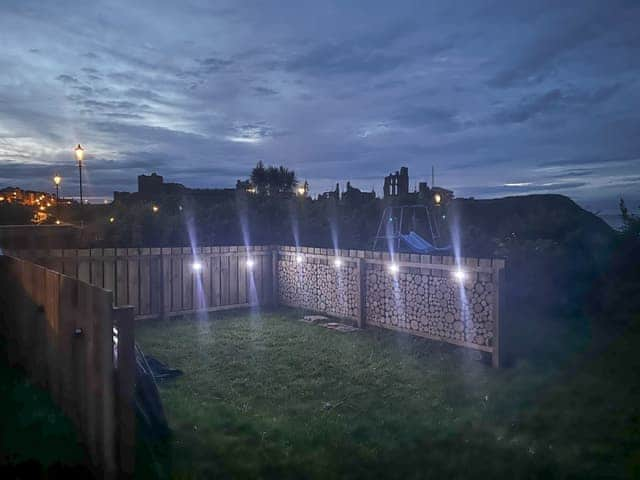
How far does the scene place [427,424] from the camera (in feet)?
16.4

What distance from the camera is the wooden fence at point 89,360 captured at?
321cm

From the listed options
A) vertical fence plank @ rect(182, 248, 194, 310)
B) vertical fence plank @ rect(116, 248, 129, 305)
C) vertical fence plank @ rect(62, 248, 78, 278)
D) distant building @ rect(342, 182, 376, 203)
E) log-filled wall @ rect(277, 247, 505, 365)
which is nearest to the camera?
log-filled wall @ rect(277, 247, 505, 365)

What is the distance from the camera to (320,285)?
10.8 m

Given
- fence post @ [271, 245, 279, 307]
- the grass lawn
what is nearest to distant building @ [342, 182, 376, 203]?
fence post @ [271, 245, 279, 307]

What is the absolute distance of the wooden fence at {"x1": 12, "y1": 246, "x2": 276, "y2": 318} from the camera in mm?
9602

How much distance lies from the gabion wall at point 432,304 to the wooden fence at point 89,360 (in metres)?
5.43

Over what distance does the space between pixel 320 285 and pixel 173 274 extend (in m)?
3.12

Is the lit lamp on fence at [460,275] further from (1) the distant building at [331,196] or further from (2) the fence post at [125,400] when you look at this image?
(1) the distant building at [331,196]

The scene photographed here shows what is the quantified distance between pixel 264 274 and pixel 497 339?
6.08 m

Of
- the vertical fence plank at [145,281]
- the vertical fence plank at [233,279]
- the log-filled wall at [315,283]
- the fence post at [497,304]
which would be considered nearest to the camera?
the fence post at [497,304]

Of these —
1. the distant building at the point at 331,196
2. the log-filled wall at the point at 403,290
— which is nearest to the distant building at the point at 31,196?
the distant building at the point at 331,196

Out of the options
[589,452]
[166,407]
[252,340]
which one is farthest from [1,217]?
[589,452]

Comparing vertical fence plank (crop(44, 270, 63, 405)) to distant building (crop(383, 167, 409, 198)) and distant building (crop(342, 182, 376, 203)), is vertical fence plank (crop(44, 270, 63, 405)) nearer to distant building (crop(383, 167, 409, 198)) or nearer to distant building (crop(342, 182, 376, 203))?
distant building (crop(342, 182, 376, 203))

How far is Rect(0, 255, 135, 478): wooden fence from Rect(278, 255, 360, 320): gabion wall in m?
5.97
